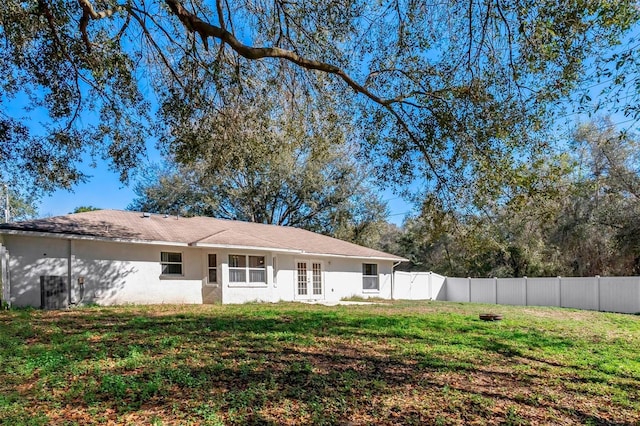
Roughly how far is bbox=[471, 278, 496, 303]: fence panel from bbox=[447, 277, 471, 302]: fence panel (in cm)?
41

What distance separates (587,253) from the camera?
69.4 ft

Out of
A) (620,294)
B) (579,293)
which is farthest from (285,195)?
(620,294)

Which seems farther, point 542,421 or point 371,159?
point 371,159

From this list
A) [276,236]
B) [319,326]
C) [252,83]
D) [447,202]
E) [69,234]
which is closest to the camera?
[447,202]

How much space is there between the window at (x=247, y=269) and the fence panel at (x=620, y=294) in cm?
1353

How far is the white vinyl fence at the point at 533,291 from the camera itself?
15898 mm

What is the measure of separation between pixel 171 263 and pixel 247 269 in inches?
109

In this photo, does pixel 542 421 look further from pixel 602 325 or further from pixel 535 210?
pixel 602 325

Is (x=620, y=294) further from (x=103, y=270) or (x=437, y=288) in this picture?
(x=103, y=270)

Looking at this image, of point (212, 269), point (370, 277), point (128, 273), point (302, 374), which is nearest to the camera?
point (302, 374)

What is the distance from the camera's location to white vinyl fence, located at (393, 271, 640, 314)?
52.2ft

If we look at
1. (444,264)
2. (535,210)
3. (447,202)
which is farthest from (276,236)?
(444,264)

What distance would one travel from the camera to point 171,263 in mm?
14742

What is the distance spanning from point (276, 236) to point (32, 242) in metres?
9.63
